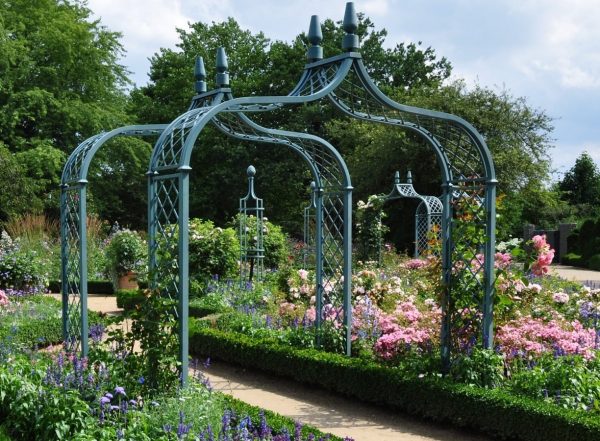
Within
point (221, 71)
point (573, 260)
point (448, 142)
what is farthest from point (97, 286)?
point (573, 260)

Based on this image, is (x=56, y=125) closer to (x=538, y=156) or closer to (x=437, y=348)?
(x=538, y=156)

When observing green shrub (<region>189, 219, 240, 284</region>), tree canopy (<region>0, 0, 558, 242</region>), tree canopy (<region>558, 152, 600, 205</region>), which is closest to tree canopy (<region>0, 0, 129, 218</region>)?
tree canopy (<region>0, 0, 558, 242</region>)

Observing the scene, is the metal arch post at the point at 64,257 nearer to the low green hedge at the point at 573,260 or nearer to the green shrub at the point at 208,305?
the green shrub at the point at 208,305

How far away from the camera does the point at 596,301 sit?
7.70 m

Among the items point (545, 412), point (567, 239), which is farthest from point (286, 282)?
point (567, 239)

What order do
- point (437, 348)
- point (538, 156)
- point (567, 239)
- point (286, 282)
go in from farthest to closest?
point (567, 239) → point (538, 156) → point (286, 282) → point (437, 348)

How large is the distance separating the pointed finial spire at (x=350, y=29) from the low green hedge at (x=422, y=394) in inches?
108

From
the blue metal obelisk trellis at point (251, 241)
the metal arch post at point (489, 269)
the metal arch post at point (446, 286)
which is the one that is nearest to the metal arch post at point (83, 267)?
the metal arch post at point (446, 286)

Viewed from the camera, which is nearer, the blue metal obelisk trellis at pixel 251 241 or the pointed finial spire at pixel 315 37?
the pointed finial spire at pixel 315 37

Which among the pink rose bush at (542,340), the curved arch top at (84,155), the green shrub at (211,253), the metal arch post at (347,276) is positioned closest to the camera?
the pink rose bush at (542,340)

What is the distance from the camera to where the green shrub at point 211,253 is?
1199cm

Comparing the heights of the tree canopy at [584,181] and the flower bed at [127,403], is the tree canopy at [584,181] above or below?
above

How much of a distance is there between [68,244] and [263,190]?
18880 mm

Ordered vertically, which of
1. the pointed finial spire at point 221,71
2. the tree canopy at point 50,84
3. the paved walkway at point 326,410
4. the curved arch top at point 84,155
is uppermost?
the tree canopy at point 50,84
